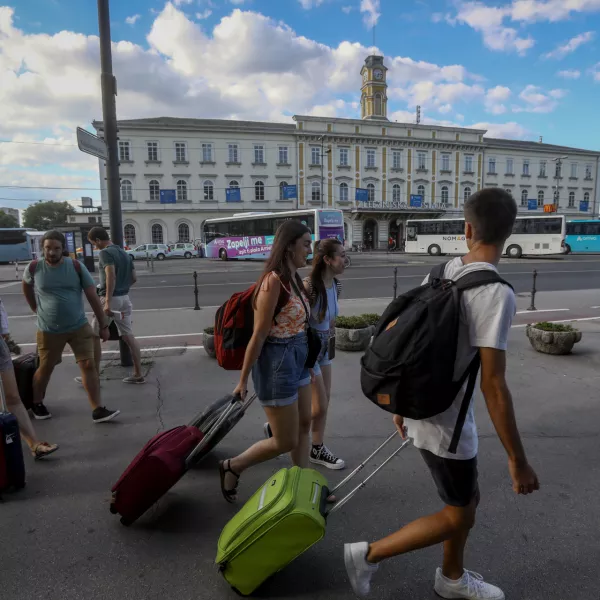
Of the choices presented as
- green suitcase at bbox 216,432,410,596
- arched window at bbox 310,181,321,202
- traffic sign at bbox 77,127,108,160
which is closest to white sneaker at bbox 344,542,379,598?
green suitcase at bbox 216,432,410,596

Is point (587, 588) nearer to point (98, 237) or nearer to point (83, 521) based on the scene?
point (83, 521)

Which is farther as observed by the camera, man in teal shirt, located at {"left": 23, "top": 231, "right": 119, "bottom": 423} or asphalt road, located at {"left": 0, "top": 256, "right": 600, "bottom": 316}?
asphalt road, located at {"left": 0, "top": 256, "right": 600, "bottom": 316}

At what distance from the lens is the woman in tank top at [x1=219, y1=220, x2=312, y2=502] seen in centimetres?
263

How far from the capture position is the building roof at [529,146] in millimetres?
59044

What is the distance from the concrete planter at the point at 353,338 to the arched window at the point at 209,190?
152 ft

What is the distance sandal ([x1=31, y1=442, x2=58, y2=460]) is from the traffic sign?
3204 mm

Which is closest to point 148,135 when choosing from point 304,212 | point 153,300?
point 304,212

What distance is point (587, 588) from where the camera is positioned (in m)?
2.23

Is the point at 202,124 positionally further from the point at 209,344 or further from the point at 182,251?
the point at 209,344

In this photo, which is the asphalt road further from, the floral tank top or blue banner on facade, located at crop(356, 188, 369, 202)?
blue banner on facade, located at crop(356, 188, 369, 202)

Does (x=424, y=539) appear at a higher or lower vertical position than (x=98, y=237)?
lower

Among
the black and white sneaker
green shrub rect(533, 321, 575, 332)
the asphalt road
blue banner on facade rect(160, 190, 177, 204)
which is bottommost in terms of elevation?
the asphalt road

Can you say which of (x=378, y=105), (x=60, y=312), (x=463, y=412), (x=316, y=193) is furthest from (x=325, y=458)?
(x=378, y=105)

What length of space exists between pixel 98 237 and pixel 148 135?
48.3 meters
